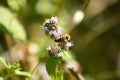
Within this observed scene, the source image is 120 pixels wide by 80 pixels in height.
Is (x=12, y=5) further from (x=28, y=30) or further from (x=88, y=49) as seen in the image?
(x=88, y=49)

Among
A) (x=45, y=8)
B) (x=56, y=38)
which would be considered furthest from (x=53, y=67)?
(x=45, y=8)

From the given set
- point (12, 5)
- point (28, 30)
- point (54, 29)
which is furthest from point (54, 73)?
point (28, 30)

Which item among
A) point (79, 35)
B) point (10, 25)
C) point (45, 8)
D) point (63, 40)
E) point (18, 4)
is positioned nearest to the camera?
point (63, 40)

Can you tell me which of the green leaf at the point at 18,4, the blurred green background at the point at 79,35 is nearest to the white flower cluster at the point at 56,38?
the green leaf at the point at 18,4

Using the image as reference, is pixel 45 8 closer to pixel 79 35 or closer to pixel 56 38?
pixel 79 35

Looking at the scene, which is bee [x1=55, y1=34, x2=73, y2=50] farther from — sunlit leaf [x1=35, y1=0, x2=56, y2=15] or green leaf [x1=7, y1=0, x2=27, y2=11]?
sunlit leaf [x1=35, y1=0, x2=56, y2=15]
